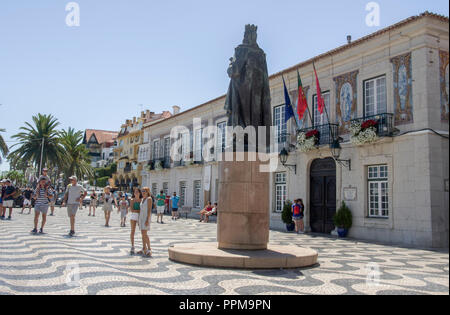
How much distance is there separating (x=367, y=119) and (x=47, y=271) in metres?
13.0

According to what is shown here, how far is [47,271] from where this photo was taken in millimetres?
6055

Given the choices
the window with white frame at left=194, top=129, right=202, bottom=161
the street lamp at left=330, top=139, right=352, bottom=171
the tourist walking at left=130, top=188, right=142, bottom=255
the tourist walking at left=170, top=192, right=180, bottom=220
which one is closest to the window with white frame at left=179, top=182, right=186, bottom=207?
the window with white frame at left=194, top=129, right=202, bottom=161

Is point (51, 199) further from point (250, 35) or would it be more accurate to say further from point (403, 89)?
point (403, 89)

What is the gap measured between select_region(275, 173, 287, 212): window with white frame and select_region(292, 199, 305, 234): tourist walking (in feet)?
9.87

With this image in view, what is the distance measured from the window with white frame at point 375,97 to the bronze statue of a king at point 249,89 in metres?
8.36

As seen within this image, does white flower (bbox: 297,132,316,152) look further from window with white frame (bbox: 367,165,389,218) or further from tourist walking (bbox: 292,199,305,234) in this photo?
window with white frame (bbox: 367,165,389,218)

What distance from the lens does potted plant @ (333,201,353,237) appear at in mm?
15688

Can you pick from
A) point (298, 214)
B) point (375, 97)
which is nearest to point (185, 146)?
point (298, 214)

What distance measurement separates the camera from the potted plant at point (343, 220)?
1569 cm

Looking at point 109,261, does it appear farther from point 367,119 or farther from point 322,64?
point 322,64

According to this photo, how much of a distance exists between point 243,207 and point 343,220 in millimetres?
9158

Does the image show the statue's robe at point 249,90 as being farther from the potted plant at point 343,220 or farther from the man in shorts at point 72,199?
the potted plant at point 343,220

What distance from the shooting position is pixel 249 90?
8.48 metres

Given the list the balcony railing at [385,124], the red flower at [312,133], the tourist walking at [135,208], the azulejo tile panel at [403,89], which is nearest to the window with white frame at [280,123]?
the red flower at [312,133]
